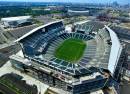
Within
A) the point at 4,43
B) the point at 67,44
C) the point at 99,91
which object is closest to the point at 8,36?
the point at 4,43

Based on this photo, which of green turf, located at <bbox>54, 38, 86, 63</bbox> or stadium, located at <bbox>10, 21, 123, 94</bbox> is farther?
green turf, located at <bbox>54, 38, 86, 63</bbox>

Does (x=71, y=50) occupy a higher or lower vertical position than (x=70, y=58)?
higher

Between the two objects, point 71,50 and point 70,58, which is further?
point 71,50

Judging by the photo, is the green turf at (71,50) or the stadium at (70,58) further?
the green turf at (71,50)

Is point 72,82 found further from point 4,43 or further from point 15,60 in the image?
point 4,43

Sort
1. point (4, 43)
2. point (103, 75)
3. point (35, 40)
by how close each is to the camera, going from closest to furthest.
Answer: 1. point (103, 75)
2. point (35, 40)
3. point (4, 43)
